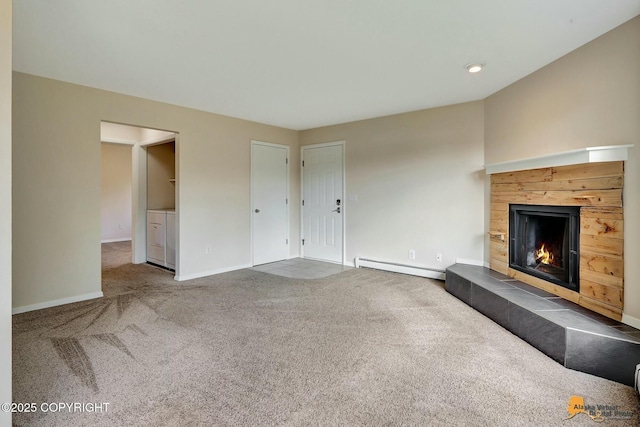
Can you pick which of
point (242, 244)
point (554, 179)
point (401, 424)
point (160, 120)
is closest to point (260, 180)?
point (242, 244)

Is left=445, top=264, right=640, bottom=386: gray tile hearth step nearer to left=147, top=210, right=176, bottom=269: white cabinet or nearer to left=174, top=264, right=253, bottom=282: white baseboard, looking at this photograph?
left=174, top=264, right=253, bottom=282: white baseboard

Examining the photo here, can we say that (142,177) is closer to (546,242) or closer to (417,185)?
(417,185)

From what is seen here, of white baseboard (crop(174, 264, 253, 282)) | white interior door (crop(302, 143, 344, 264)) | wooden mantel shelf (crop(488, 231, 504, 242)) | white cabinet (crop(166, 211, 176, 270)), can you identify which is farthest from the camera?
white interior door (crop(302, 143, 344, 264))

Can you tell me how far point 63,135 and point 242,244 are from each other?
2577 millimetres

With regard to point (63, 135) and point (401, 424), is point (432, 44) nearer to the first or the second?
point (401, 424)

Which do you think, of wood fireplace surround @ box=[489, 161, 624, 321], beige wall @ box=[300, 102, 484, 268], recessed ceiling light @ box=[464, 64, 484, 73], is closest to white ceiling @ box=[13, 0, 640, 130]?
recessed ceiling light @ box=[464, 64, 484, 73]

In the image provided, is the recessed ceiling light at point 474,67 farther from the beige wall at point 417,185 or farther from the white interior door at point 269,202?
the white interior door at point 269,202

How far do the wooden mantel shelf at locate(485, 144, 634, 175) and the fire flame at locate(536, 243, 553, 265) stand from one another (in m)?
0.80

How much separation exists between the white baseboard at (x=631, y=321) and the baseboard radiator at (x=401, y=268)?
212 centimetres

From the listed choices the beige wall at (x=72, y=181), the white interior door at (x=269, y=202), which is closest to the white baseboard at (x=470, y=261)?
the white interior door at (x=269, y=202)

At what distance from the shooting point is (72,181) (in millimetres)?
3385

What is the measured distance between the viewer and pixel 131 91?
362 cm

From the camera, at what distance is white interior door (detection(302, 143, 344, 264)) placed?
5344 mm

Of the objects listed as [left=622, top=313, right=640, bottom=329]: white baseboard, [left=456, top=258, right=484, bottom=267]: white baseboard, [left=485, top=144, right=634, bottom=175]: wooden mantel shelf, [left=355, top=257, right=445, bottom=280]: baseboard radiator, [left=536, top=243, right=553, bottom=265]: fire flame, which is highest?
[left=485, top=144, right=634, bottom=175]: wooden mantel shelf
